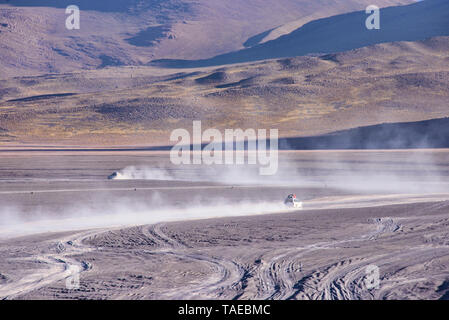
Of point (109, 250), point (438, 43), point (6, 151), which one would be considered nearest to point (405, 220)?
point (109, 250)

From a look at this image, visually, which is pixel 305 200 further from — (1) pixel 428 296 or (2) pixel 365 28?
(2) pixel 365 28

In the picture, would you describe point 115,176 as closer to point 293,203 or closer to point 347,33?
point 293,203

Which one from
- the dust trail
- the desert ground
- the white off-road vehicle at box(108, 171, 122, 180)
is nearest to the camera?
the desert ground

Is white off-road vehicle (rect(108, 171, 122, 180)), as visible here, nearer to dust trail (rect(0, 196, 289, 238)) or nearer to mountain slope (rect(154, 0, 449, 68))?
dust trail (rect(0, 196, 289, 238))

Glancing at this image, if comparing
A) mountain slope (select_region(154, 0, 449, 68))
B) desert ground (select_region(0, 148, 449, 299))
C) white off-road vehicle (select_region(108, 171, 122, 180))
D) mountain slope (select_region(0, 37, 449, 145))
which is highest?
mountain slope (select_region(154, 0, 449, 68))

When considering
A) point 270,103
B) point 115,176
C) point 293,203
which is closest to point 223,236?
point 293,203

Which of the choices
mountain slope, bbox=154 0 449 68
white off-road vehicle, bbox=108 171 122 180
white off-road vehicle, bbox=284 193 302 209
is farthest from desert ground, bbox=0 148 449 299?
mountain slope, bbox=154 0 449 68
